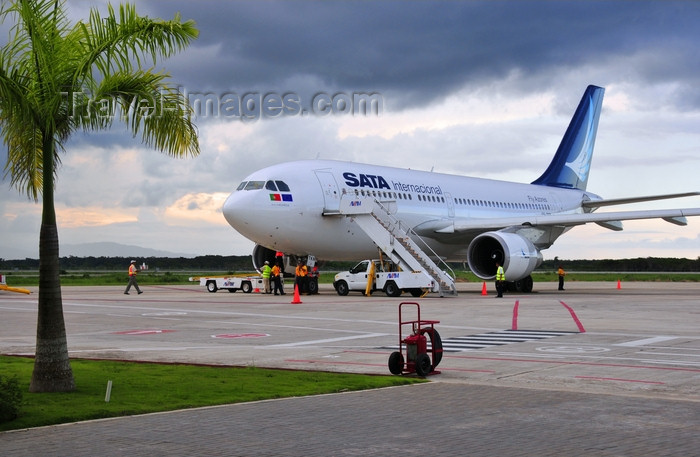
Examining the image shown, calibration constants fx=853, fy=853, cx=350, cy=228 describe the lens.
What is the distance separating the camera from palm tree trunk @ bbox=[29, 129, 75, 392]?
961 centimetres

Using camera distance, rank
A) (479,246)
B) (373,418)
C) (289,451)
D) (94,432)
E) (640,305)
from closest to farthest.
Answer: (289,451) < (94,432) < (373,418) < (640,305) < (479,246)

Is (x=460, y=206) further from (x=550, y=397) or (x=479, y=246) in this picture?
(x=550, y=397)

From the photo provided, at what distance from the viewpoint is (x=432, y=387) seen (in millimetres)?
10305

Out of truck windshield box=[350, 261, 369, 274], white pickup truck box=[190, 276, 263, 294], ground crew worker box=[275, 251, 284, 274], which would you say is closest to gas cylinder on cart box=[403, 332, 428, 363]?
truck windshield box=[350, 261, 369, 274]

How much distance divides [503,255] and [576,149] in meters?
17.8

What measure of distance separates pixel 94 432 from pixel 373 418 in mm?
2611

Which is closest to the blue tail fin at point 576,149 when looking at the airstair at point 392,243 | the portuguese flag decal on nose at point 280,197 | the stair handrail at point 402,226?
the stair handrail at point 402,226

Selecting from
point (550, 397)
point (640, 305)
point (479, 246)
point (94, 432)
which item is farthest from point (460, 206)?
point (94, 432)

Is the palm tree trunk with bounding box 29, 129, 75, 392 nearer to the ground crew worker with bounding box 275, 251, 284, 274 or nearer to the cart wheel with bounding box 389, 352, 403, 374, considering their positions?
the cart wheel with bounding box 389, 352, 403, 374

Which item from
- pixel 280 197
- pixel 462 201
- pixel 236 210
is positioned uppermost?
pixel 462 201

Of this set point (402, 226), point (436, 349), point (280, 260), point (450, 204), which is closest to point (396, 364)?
point (436, 349)

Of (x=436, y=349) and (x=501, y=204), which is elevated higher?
(x=501, y=204)

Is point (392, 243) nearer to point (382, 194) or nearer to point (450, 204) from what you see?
point (382, 194)

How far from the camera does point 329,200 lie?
31.1m
